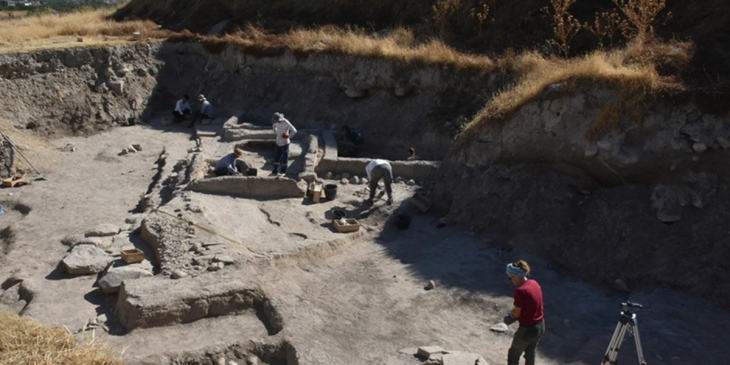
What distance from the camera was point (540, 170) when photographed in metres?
13.7

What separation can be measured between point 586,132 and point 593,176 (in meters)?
0.85

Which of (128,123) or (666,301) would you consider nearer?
(666,301)

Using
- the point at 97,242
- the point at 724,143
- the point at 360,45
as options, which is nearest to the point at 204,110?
the point at 360,45

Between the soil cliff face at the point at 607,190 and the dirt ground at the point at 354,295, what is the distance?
0.51 metres

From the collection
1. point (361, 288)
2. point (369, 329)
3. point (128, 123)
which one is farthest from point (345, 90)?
point (369, 329)

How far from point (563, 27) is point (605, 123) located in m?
6.52

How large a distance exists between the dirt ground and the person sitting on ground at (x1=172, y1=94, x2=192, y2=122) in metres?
7.79

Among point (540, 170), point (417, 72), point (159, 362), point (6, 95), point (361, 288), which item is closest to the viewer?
point (159, 362)

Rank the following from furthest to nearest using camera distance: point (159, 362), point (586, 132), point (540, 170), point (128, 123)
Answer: point (128, 123)
point (540, 170)
point (586, 132)
point (159, 362)

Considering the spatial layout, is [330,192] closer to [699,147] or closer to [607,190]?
[607,190]

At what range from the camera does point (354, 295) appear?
11250mm

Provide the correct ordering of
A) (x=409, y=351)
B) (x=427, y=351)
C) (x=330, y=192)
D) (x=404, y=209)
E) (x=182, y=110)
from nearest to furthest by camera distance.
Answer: (x=427, y=351) → (x=409, y=351) → (x=404, y=209) → (x=330, y=192) → (x=182, y=110)

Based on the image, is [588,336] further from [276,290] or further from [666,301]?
[276,290]

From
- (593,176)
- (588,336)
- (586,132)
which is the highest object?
(586,132)
